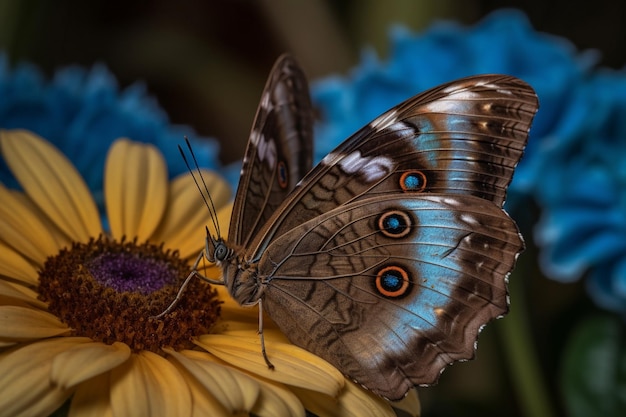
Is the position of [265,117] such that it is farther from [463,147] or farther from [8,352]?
[8,352]

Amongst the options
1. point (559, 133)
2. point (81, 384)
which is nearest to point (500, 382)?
point (559, 133)

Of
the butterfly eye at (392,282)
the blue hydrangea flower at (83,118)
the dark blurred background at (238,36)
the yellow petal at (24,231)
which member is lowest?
the butterfly eye at (392,282)

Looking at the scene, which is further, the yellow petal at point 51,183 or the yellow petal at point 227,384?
the yellow petal at point 51,183

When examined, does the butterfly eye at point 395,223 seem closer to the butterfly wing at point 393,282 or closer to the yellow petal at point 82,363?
the butterfly wing at point 393,282

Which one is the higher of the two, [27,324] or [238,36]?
[238,36]

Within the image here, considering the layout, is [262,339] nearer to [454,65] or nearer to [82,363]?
[82,363]

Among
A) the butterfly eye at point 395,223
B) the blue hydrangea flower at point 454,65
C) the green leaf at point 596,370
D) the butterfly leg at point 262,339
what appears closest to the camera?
the butterfly leg at point 262,339

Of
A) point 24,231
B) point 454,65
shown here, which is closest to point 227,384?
point 24,231

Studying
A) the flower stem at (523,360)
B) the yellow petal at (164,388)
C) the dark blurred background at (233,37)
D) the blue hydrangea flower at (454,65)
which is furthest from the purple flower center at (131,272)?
the dark blurred background at (233,37)
